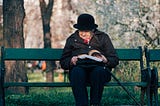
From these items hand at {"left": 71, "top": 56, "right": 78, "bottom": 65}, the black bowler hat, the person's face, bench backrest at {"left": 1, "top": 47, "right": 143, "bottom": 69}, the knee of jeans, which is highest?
the black bowler hat

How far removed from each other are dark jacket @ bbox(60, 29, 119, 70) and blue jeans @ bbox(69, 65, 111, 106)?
1.21 ft

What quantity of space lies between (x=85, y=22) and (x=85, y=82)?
940 millimetres

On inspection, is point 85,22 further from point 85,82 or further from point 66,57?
point 85,82

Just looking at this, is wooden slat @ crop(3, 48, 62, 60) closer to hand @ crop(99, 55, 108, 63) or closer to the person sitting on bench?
the person sitting on bench

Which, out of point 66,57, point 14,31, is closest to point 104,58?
point 66,57

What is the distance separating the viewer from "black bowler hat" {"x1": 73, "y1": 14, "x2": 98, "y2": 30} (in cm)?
752

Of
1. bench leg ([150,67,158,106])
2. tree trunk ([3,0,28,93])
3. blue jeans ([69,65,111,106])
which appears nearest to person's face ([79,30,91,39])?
blue jeans ([69,65,111,106])

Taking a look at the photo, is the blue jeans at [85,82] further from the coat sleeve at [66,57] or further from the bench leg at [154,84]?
the bench leg at [154,84]

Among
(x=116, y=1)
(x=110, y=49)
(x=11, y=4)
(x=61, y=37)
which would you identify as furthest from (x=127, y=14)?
(x=61, y=37)

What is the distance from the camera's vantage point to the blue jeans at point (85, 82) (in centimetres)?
693

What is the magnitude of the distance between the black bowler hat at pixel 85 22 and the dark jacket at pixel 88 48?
15 cm

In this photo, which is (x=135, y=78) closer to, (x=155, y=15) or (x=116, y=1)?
(x=155, y=15)

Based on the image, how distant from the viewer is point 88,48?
755 centimetres

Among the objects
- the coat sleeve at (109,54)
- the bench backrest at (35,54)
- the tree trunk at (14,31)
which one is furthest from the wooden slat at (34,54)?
the tree trunk at (14,31)
